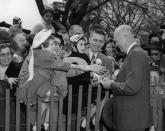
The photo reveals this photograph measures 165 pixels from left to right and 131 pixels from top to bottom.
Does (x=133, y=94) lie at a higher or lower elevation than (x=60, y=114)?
higher

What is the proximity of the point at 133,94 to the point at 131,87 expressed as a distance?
13cm

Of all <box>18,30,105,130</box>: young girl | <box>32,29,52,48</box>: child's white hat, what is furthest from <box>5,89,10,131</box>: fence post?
<box>32,29,52,48</box>: child's white hat

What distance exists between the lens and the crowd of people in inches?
178

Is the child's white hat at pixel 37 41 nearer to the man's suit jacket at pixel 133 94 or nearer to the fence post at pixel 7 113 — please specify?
the fence post at pixel 7 113

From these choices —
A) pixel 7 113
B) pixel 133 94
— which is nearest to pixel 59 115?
pixel 7 113

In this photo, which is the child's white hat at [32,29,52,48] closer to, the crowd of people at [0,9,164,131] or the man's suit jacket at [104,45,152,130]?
the crowd of people at [0,9,164,131]

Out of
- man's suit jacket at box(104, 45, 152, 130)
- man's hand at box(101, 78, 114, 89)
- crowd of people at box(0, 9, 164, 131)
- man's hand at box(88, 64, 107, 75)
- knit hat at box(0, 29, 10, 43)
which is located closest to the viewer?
man's suit jacket at box(104, 45, 152, 130)

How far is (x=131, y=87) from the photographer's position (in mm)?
4414

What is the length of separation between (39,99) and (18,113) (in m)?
0.30

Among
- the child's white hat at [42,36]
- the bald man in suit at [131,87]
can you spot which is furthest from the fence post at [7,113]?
the bald man in suit at [131,87]

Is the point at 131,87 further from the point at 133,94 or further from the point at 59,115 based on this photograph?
the point at 59,115

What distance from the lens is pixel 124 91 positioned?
14.7 ft

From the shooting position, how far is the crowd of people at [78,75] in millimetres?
4516

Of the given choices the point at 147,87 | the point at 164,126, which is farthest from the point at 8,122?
the point at 164,126
